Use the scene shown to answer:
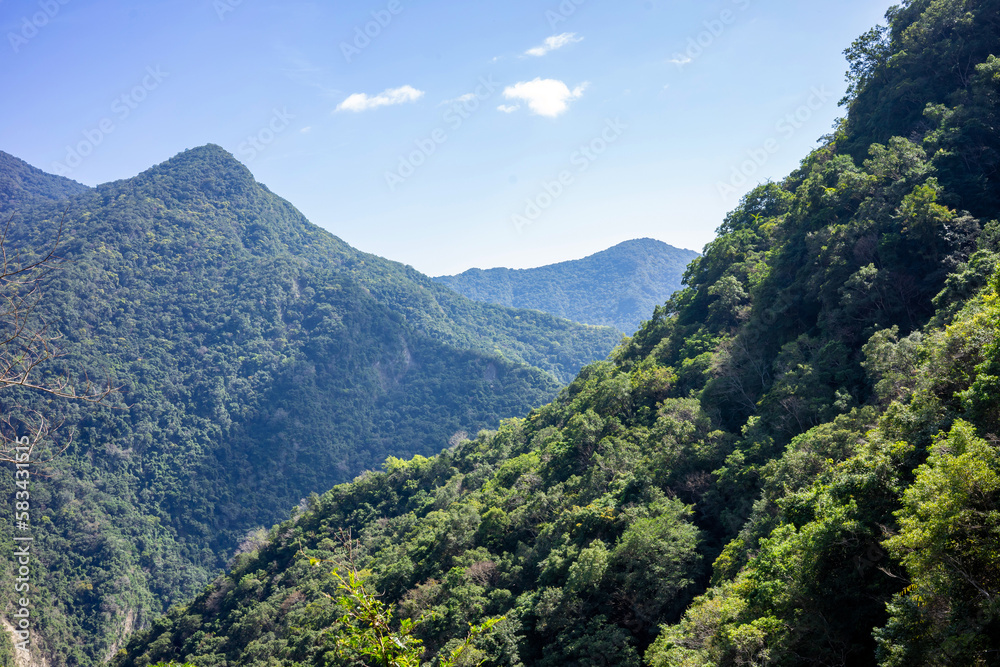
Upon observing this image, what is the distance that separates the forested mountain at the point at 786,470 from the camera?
47.8 feet

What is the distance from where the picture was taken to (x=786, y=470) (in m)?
24.5

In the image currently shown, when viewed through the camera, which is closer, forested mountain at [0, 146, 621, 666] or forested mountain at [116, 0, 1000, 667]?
forested mountain at [116, 0, 1000, 667]

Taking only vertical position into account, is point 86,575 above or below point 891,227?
below

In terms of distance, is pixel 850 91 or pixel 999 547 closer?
pixel 999 547

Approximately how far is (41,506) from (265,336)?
90.8m

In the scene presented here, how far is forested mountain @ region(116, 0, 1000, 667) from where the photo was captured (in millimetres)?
14562

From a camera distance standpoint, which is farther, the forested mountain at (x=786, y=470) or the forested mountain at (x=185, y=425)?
the forested mountain at (x=185, y=425)

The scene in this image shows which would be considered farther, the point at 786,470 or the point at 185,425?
the point at 185,425

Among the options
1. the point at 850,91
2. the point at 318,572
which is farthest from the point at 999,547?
the point at 318,572

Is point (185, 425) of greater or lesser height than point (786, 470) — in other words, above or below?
below

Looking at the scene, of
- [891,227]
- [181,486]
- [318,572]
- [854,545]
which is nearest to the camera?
[854,545]

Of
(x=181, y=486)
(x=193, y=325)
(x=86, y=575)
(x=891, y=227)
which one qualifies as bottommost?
(x=86, y=575)

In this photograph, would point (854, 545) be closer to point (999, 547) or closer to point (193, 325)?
point (999, 547)

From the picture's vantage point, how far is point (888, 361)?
2511 centimetres
